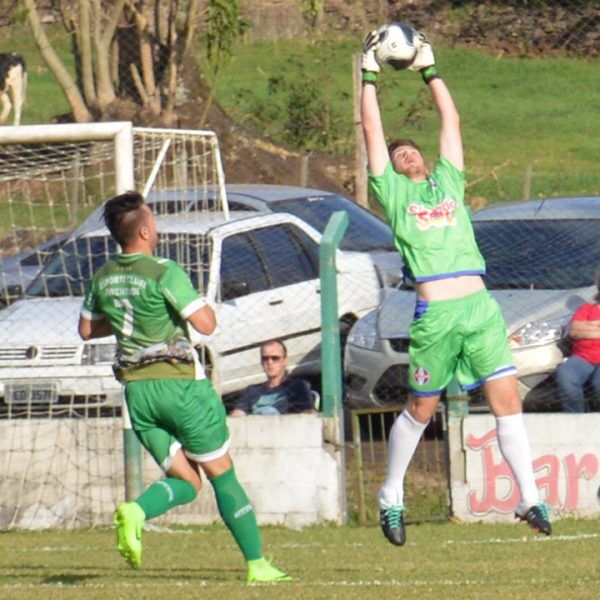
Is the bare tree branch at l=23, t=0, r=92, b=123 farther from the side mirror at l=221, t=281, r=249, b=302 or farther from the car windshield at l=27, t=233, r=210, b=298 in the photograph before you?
the side mirror at l=221, t=281, r=249, b=302

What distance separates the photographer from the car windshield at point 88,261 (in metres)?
13.7

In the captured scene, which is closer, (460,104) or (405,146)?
(405,146)

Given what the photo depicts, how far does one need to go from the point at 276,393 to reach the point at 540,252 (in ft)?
7.93

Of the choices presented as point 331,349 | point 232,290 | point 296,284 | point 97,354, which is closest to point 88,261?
point 97,354

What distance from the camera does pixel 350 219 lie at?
16797 millimetres

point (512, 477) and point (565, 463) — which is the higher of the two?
point (565, 463)

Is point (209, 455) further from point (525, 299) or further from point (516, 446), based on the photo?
point (525, 299)

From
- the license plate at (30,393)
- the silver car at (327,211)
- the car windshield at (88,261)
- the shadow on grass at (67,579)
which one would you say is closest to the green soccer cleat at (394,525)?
the shadow on grass at (67,579)

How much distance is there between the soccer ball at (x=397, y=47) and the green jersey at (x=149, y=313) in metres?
1.50

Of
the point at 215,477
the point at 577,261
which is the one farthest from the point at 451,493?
the point at 215,477

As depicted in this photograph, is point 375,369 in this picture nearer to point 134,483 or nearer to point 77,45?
point 134,483

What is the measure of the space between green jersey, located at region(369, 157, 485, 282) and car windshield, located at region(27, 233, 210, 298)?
5322 mm

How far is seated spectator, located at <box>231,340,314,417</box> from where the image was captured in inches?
494

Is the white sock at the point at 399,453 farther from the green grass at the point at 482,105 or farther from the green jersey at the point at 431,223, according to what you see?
the green grass at the point at 482,105
